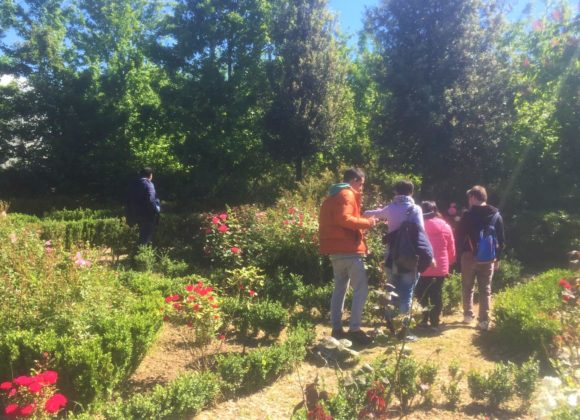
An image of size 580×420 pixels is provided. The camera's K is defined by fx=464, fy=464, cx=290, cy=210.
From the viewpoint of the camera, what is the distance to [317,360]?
439cm

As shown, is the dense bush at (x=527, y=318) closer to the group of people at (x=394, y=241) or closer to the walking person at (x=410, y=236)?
the group of people at (x=394, y=241)

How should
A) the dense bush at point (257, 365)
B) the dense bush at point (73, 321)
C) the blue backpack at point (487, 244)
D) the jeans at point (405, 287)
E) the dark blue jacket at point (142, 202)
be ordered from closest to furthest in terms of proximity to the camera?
the dense bush at point (73, 321) < the dense bush at point (257, 365) < the jeans at point (405, 287) < the blue backpack at point (487, 244) < the dark blue jacket at point (142, 202)

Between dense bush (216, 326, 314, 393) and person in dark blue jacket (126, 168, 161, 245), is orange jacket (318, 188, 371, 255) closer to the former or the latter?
dense bush (216, 326, 314, 393)

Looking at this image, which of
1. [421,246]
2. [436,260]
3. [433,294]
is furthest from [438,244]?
[421,246]

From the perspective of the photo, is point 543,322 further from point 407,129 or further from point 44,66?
point 44,66

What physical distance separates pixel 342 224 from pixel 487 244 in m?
2.00

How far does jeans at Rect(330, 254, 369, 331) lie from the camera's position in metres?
4.57

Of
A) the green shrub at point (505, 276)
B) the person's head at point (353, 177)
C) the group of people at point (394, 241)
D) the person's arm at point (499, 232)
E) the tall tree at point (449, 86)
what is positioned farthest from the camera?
the tall tree at point (449, 86)

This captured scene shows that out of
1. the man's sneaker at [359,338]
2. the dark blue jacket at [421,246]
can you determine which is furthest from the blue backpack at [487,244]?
the man's sneaker at [359,338]

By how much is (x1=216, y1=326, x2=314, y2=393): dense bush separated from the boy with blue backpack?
245cm

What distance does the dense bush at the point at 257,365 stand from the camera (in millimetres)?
3679

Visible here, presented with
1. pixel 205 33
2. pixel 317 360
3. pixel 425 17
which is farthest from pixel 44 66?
pixel 317 360

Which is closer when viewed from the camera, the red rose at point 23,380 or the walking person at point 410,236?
the red rose at point 23,380

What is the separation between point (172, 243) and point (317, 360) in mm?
5786
